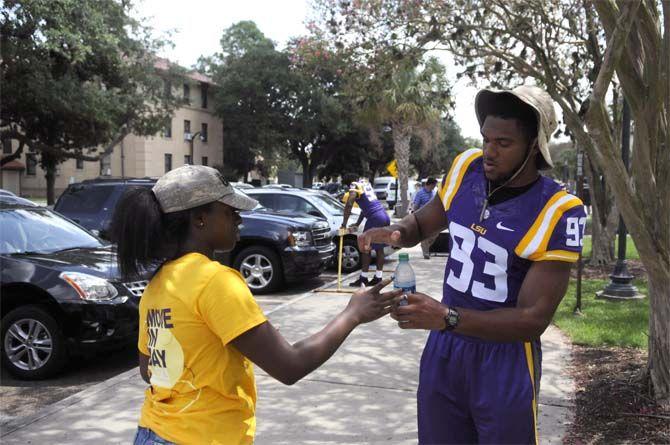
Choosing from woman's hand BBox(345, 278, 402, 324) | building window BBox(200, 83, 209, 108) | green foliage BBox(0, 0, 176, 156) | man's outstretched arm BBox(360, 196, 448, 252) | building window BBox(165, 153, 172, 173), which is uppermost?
building window BBox(200, 83, 209, 108)

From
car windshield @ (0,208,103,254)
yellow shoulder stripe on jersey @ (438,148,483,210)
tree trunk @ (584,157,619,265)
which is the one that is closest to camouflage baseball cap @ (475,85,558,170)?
yellow shoulder stripe on jersey @ (438,148,483,210)

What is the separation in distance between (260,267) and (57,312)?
4561 mm

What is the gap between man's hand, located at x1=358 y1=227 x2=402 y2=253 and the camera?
2684mm

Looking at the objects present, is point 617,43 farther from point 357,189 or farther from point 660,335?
point 357,189

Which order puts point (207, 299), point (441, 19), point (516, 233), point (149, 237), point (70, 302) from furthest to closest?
1. point (441, 19)
2. point (70, 302)
3. point (516, 233)
4. point (149, 237)
5. point (207, 299)

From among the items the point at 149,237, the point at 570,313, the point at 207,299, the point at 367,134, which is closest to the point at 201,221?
the point at 149,237

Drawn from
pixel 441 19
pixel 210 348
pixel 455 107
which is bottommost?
pixel 210 348

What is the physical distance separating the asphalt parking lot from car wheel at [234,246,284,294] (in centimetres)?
335

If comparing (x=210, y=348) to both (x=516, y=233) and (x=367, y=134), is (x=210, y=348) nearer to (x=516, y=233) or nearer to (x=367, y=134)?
(x=516, y=233)

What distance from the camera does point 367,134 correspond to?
154 ft

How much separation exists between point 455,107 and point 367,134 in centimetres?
3639

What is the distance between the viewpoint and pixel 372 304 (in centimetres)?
216

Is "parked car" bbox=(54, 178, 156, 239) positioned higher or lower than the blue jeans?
higher

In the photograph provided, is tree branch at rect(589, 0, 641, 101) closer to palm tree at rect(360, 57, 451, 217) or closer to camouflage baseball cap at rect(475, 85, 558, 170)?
camouflage baseball cap at rect(475, 85, 558, 170)
